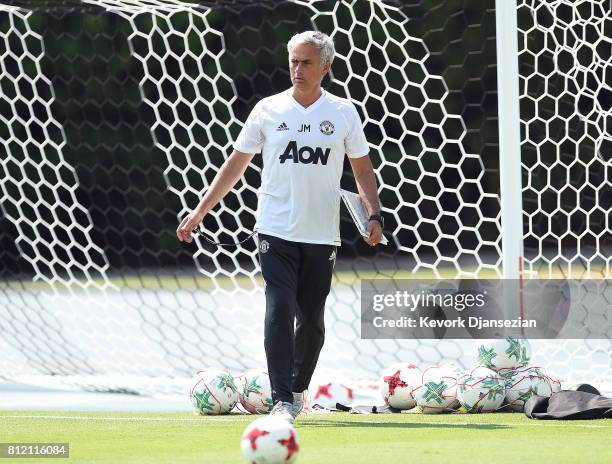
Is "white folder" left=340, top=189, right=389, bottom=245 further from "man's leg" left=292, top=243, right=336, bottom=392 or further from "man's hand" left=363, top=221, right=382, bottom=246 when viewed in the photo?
"man's leg" left=292, top=243, right=336, bottom=392

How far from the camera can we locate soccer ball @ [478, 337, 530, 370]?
20.4 feet

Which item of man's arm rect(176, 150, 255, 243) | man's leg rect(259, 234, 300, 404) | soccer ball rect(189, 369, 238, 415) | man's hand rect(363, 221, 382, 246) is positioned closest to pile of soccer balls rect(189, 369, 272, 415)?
soccer ball rect(189, 369, 238, 415)

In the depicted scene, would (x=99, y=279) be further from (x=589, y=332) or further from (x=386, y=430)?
(x=386, y=430)

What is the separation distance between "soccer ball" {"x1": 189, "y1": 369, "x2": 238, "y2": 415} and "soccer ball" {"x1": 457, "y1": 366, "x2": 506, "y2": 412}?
3.78 feet

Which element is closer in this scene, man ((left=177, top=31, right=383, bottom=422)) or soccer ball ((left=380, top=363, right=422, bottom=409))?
man ((left=177, top=31, right=383, bottom=422))

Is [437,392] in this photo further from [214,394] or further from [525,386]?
[214,394]

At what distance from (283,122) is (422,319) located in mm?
3900

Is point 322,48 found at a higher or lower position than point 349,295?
higher

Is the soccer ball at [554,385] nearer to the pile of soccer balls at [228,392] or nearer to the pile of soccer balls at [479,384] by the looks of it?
the pile of soccer balls at [479,384]

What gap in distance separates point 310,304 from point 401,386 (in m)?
1.00

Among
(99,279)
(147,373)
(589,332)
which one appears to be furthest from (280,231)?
(99,279)

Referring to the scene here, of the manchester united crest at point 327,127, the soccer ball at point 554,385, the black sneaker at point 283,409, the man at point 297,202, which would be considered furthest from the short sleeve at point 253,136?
the soccer ball at point 554,385

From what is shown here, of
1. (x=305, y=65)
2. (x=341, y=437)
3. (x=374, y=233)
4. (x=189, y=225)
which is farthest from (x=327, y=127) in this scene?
(x=341, y=437)

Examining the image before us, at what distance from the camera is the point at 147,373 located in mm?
8438
